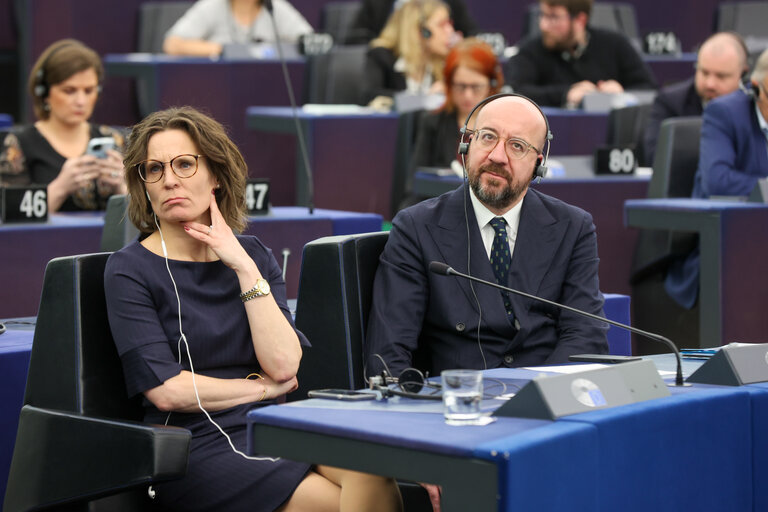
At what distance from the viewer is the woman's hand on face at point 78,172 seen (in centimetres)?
419

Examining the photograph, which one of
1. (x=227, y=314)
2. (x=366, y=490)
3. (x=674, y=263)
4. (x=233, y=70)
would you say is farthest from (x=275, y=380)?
(x=233, y=70)

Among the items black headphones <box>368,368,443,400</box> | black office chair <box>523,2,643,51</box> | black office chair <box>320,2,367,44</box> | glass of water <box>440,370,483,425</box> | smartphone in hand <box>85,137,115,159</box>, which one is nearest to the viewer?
glass of water <box>440,370,483,425</box>

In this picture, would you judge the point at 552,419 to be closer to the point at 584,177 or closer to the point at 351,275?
the point at 351,275

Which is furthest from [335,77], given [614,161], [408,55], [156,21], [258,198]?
[258,198]

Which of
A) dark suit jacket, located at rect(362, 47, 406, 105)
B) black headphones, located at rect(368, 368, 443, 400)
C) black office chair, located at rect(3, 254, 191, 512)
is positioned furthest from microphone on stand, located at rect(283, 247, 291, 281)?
dark suit jacket, located at rect(362, 47, 406, 105)

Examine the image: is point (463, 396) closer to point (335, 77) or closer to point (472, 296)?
point (472, 296)

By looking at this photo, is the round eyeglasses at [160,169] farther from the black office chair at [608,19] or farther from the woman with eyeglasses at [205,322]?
the black office chair at [608,19]

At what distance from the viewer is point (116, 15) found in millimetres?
8383

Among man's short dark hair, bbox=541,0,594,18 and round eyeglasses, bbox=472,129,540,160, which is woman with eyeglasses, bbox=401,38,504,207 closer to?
man's short dark hair, bbox=541,0,594,18

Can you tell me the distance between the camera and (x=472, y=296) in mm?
2641

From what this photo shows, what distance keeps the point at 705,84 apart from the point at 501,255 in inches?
118

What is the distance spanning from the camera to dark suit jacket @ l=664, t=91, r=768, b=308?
14.7 ft

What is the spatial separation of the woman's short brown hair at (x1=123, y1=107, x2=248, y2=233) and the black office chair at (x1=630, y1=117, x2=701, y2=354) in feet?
7.63

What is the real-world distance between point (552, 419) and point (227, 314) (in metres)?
0.84
